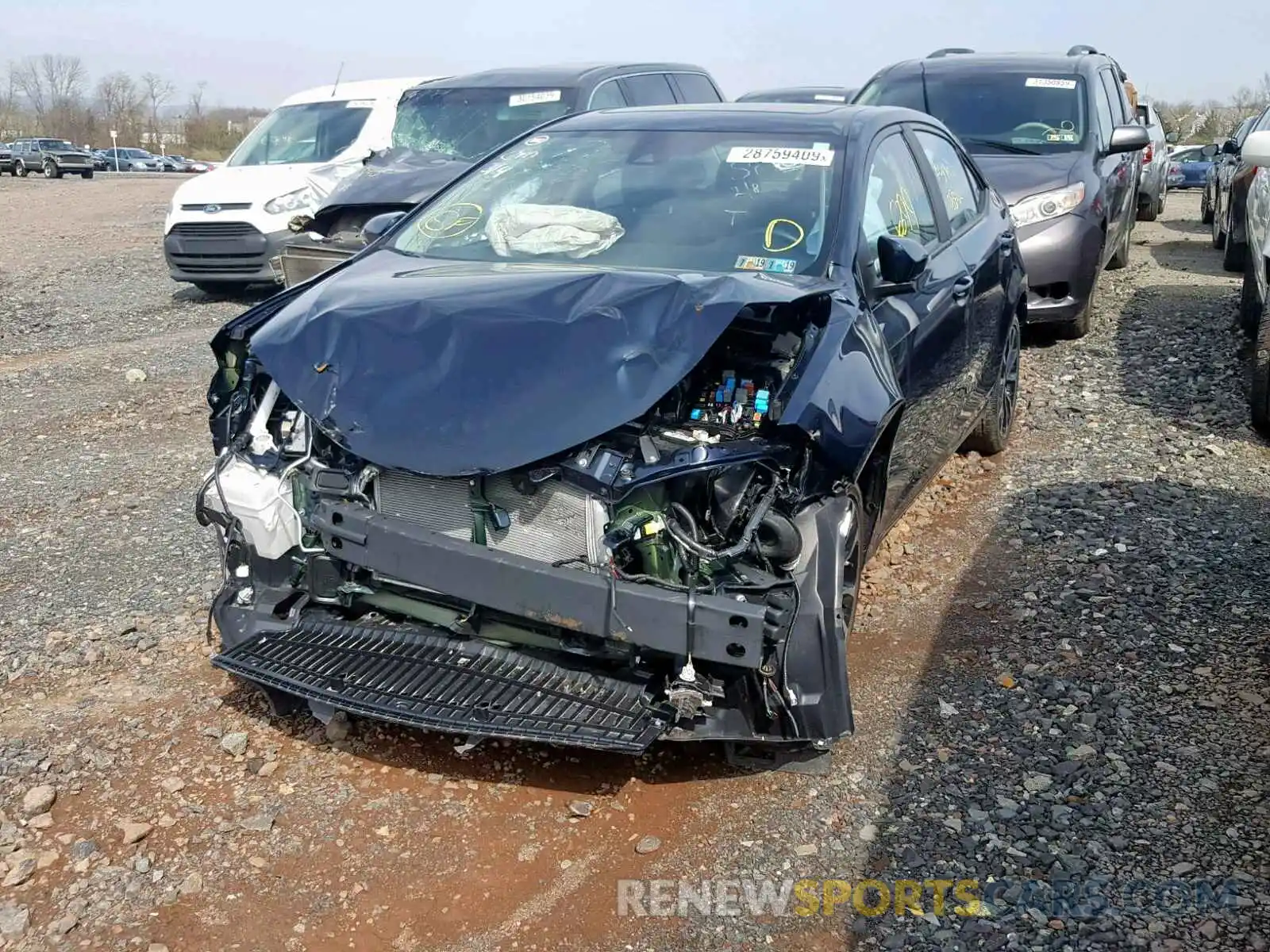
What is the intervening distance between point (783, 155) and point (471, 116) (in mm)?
6192

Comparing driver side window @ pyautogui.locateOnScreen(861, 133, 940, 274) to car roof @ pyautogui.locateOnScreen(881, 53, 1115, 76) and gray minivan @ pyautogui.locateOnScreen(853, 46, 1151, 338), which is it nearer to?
gray minivan @ pyautogui.locateOnScreen(853, 46, 1151, 338)

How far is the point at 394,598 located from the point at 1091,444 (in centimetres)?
430

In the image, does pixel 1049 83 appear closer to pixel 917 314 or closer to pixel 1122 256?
pixel 1122 256

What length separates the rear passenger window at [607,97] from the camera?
9.48 meters

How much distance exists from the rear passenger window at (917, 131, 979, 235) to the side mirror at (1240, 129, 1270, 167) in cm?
116

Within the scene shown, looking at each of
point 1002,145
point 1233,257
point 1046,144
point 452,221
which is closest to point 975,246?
point 452,221

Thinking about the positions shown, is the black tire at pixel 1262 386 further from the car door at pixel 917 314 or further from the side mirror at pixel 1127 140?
the side mirror at pixel 1127 140

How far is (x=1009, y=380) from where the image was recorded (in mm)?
6289

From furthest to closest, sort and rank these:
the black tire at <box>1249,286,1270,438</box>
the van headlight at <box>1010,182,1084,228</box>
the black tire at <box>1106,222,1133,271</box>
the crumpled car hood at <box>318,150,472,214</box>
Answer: the black tire at <box>1106,222,1133,271</box>
the crumpled car hood at <box>318,150,472,214</box>
the van headlight at <box>1010,182,1084,228</box>
the black tire at <box>1249,286,1270,438</box>

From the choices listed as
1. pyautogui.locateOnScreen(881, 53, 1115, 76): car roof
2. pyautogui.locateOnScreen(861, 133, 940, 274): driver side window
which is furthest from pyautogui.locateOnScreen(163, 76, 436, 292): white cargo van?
pyautogui.locateOnScreen(861, 133, 940, 274): driver side window

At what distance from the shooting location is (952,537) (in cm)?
522

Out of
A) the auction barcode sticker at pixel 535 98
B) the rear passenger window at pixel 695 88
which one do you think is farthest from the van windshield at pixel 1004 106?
the auction barcode sticker at pixel 535 98

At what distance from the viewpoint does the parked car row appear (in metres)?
3.12

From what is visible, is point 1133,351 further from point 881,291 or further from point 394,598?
point 394,598
